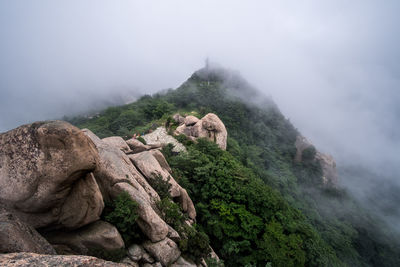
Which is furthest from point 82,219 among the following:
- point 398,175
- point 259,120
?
point 398,175

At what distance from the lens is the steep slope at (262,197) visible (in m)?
11.0

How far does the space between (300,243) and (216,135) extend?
1662 cm

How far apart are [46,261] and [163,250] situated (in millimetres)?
4120

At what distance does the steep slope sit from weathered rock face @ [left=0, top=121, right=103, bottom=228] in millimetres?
8191

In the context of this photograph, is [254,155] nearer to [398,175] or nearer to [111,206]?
[111,206]

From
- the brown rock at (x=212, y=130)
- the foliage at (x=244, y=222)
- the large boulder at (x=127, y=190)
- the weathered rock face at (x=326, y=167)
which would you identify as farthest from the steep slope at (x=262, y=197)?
the large boulder at (x=127, y=190)

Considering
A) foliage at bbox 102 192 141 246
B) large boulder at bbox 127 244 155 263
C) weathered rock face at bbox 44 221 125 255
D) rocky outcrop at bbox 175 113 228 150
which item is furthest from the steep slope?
weathered rock face at bbox 44 221 125 255

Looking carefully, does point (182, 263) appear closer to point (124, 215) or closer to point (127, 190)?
point (124, 215)

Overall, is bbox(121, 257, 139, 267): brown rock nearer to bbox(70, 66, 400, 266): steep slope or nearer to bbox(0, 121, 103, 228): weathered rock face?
bbox(0, 121, 103, 228): weathered rock face

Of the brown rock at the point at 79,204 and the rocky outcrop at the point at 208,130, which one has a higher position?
the brown rock at the point at 79,204

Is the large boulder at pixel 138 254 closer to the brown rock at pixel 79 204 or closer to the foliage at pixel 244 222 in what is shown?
the brown rock at pixel 79 204

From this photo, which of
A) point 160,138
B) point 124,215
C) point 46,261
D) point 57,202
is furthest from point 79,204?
point 160,138

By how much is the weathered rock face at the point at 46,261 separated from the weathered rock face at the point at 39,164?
1.87 meters

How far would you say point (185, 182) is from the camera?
1252 cm
